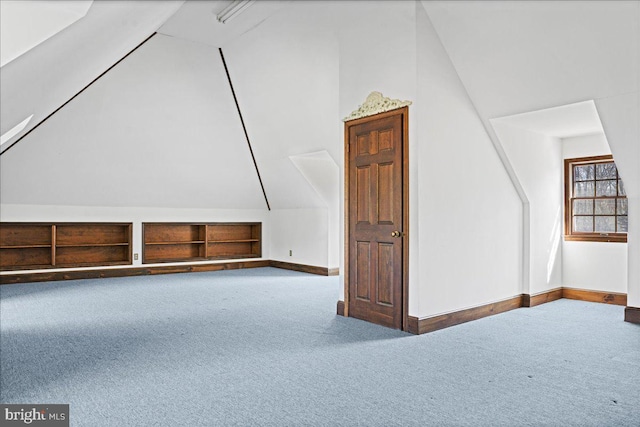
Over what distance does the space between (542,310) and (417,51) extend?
309 centimetres

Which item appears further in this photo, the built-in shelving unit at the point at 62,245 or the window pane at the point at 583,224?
the built-in shelving unit at the point at 62,245

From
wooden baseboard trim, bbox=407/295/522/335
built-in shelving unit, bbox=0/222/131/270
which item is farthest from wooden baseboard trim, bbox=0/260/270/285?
wooden baseboard trim, bbox=407/295/522/335

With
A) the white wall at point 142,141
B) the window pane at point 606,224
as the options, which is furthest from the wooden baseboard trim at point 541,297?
the white wall at point 142,141

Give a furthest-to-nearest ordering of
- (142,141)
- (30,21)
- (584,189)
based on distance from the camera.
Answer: (142,141)
(584,189)
(30,21)

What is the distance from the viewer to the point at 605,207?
5715mm

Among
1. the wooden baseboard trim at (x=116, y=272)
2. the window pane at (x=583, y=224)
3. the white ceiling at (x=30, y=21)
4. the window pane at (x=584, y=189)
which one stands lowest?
the wooden baseboard trim at (x=116, y=272)

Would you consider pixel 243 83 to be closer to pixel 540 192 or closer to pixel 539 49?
pixel 539 49

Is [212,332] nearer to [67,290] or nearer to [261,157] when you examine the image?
[67,290]

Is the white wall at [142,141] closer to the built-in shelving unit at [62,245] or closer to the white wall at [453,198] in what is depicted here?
the built-in shelving unit at [62,245]

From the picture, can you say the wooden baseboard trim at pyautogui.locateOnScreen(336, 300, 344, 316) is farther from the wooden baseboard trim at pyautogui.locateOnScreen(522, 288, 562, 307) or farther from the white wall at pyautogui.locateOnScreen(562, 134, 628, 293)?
the white wall at pyautogui.locateOnScreen(562, 134, 628, 293)

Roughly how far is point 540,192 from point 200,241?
5899 mm

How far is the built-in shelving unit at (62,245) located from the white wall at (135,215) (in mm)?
111

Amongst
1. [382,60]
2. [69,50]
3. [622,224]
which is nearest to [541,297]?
[622,224]

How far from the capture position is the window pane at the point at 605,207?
5652 millimetres
